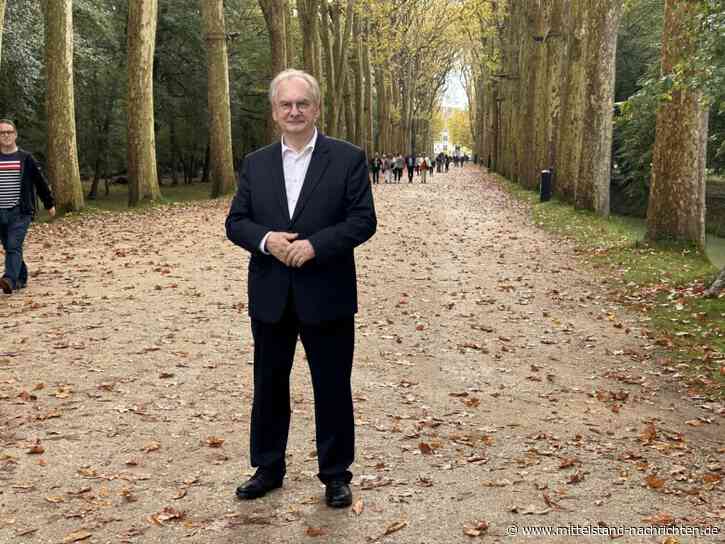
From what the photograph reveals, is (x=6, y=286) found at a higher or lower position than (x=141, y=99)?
lower

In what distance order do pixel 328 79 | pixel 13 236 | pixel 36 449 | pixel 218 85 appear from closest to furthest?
1. pixel 36 449
2. pixel 13 236
3. pixel 218 85
4. pixel 328 79

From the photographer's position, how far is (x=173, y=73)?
1583 inches

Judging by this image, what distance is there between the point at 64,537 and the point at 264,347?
138 centimetres

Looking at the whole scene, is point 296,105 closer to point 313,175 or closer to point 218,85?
point 313,175

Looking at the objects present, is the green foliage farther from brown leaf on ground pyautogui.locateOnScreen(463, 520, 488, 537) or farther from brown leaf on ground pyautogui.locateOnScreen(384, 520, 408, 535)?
brown leaf on ground pyautogui.locateOnScreen(384, 520, 408, 535)

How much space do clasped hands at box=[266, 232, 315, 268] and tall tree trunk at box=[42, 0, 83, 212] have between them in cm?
1809

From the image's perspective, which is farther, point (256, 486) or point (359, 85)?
point (359, 85)

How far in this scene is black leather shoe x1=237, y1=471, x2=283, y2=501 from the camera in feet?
15.1

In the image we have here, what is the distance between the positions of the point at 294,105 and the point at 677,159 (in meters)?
11.4

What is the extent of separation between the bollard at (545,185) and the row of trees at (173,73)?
10290 mm

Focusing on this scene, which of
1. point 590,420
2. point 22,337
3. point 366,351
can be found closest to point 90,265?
point 22,337

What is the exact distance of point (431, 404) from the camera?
6.66 metres

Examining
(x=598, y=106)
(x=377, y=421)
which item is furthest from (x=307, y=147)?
(x=598, y=106)

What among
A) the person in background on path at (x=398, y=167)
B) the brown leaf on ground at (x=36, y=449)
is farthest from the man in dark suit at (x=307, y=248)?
the person in background on path at (x=398, y=167)
